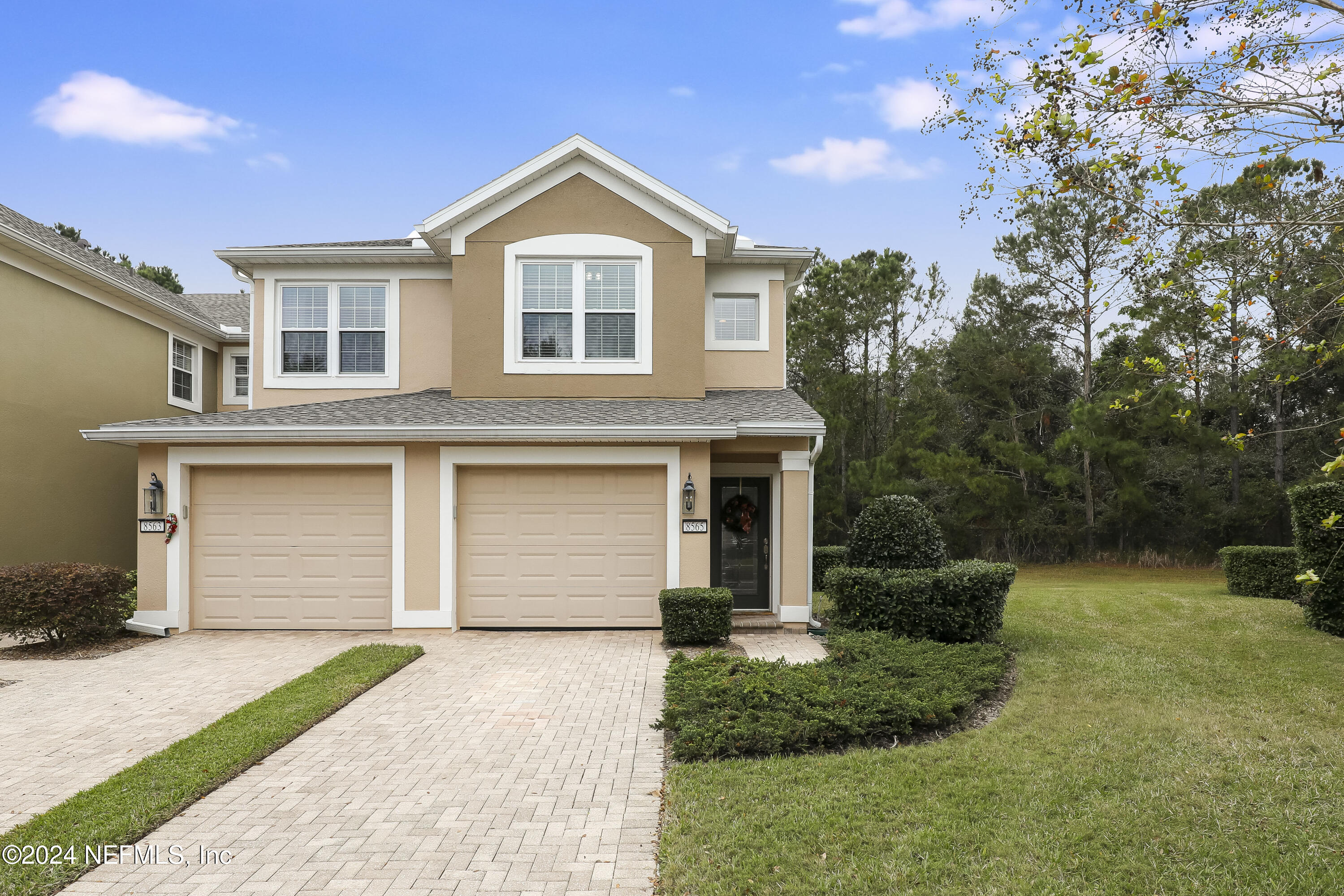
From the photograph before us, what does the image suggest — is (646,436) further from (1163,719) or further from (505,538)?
(1163,719)

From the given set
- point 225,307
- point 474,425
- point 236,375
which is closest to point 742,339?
point 474,425

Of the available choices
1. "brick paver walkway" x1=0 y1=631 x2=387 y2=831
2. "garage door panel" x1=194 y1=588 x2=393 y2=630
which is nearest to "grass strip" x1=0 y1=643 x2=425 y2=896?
"brick paver walkway" x1=0 y1=631 x2=387 y2=831

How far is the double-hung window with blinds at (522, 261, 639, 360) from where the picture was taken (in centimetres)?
1257

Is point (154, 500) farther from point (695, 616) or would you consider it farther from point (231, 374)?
point (231, 374)

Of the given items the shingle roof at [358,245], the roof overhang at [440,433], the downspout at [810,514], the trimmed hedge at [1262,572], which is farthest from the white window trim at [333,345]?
the trimmed hedge at [1262,572]

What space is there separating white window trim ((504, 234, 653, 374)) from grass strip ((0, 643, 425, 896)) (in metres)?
5.77

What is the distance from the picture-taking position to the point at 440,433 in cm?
1073

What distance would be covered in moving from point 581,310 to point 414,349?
3178 millimetres

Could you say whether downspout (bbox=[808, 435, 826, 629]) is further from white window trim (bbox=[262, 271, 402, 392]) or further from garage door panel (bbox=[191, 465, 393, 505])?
white window trim (bbox=[262, 271, 402, 392])

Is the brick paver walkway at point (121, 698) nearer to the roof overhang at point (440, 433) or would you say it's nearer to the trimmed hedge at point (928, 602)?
the roof overhang at point (440, 433)

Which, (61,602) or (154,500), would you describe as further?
(154,500)

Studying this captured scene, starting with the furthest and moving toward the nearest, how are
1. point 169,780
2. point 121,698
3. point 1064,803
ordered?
1. point 121,698
2. point 169,780
3. point 1064,803

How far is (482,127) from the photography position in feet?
61.4

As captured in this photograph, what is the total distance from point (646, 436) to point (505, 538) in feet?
8.36
